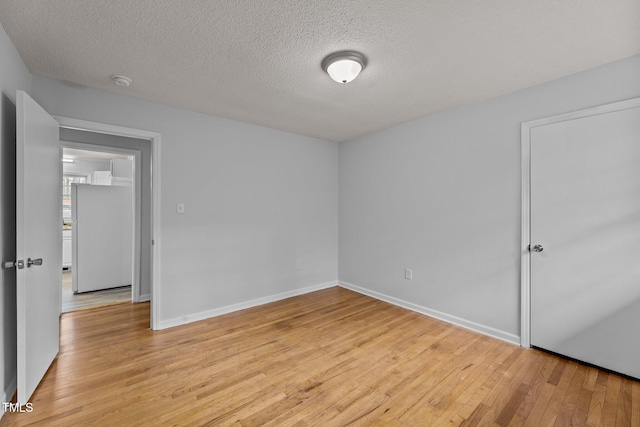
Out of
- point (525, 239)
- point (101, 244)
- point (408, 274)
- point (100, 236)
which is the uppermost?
point (525, 239)

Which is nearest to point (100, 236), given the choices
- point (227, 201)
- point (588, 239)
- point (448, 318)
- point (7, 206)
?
point (227, 201)

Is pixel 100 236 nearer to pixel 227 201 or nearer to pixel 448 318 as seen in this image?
pixel 227 201

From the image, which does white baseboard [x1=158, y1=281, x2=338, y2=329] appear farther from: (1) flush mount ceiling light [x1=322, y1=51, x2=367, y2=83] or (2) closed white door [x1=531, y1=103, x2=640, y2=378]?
(1) flush mount ceiling light [x1=322, y1=51, x2=367, y2=83]

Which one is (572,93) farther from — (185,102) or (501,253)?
(185,102)

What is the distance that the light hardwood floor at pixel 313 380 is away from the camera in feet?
5.60

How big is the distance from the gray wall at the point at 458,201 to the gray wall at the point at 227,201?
28.7 inches

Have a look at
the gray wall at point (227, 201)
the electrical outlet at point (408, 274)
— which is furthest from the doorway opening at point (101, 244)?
the electrical outlet at point (408, 274)

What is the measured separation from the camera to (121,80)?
2.41 m

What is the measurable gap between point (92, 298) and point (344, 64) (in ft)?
14.9

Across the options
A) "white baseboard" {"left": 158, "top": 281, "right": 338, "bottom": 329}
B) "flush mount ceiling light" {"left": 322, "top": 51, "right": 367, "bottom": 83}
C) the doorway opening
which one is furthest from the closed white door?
the doorway opening

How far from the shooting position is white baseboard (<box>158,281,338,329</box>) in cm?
305

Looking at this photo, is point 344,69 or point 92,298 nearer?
point 344,69

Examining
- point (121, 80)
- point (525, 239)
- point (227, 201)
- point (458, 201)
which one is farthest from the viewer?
point (227, 201)

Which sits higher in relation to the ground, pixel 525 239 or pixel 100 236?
pixel 525 239
